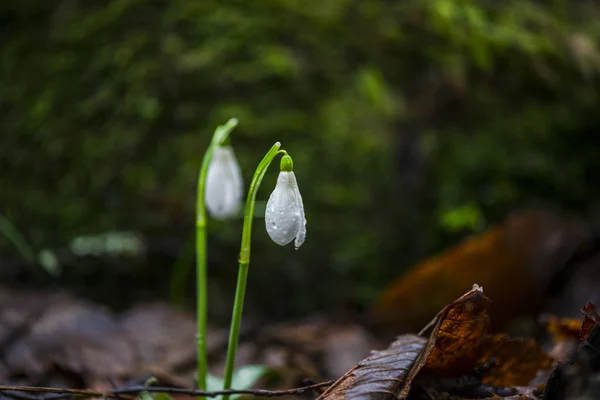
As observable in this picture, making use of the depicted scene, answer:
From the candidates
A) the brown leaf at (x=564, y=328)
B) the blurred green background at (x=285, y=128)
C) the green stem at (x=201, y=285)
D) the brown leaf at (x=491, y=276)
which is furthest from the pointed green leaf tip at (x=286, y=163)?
the blurred green background at (x=285, y=128)

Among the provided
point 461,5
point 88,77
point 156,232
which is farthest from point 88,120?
point 461,5

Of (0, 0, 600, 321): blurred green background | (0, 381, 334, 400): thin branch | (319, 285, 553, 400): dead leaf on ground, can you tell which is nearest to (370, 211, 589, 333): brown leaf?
(0, 0, 600, 321): blurred green background

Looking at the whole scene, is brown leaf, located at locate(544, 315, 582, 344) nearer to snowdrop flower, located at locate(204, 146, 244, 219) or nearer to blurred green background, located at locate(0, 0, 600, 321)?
snowdrop flower, located at locate(204, 146, 244, 219)

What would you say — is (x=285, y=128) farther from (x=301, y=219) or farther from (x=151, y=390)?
(x=151, y=390)

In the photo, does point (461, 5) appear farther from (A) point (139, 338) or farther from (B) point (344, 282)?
(A) point (139, 338)

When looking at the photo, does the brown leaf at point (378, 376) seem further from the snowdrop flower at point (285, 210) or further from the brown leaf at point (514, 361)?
the snowdrop flower at point (285, 210)

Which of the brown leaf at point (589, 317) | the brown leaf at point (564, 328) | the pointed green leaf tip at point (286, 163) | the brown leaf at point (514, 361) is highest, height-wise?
the pointed green leaf tip at point (286, 163)
